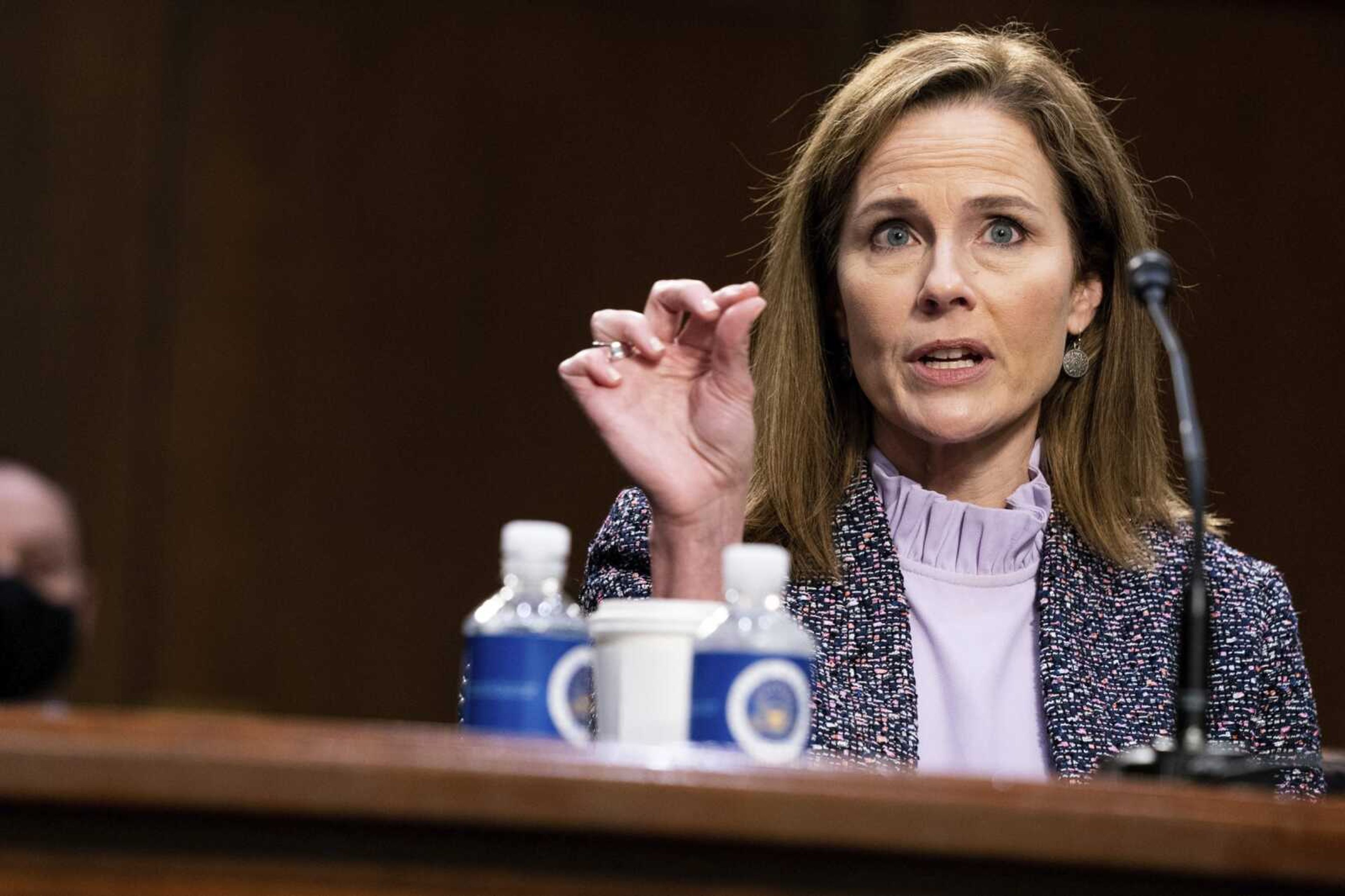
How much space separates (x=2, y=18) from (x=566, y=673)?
3415mm

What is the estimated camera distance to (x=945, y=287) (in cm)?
180

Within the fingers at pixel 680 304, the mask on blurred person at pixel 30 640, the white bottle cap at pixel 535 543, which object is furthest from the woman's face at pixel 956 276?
the mask on blurred person at pixel 30 640

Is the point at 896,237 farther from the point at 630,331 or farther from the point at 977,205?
the point at 630,331

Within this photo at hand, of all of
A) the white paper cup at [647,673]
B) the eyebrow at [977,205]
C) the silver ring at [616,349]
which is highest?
the eyebrow at [977,205]

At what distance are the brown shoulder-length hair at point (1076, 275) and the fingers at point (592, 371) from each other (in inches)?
18.3

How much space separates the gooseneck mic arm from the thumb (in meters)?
0.29

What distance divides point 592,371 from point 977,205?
0.57 meters

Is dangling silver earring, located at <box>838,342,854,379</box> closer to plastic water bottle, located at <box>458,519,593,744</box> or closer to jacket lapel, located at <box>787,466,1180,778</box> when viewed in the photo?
jacket lapel, located at <box>787,466,1180,778</box>

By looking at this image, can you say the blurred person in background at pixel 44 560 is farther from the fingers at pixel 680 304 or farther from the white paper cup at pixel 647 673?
the white paper cup at pixel 647 673

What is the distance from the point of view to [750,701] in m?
1.02

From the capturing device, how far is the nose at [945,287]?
5.90ft

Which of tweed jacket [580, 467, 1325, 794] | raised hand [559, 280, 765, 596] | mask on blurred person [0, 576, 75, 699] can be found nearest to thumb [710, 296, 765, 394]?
raised hand [559, 280, 765, 596]

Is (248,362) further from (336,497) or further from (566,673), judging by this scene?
(566,673)

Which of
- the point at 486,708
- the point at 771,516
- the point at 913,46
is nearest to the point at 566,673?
the point at 486,708
